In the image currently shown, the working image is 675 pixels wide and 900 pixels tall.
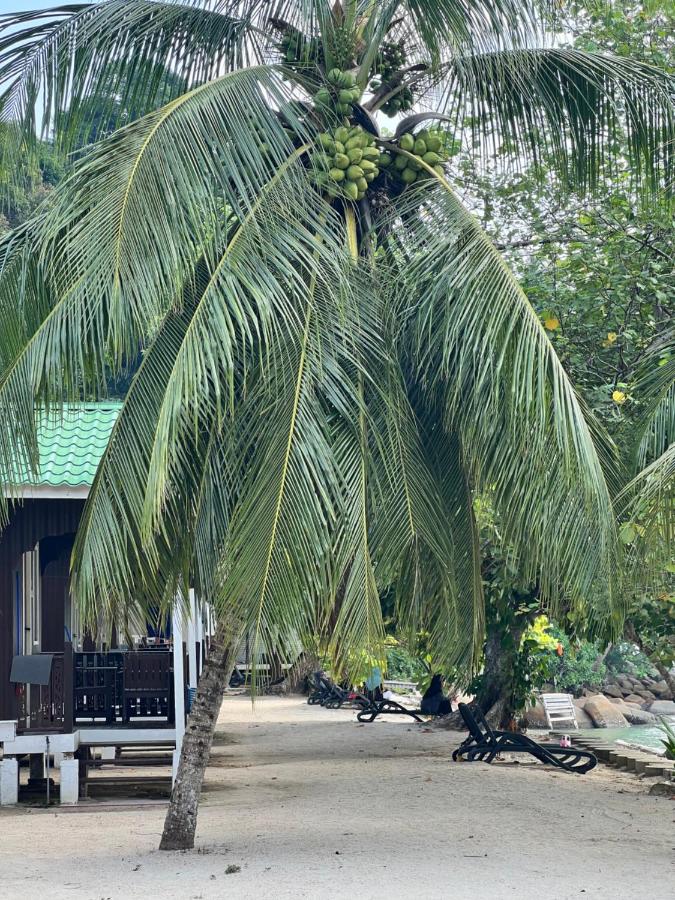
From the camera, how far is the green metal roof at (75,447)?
33.0 ft

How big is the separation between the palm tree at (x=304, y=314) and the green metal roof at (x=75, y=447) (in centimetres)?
296

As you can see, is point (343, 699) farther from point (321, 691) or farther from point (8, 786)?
point (8, 786)

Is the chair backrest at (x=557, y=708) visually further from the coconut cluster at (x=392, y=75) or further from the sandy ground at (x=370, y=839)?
the coconut cluster at (x=392, y=75)

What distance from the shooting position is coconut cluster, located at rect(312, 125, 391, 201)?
7.21 m

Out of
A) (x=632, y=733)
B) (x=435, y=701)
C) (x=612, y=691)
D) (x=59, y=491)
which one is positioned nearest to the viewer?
(x=59, y=491)

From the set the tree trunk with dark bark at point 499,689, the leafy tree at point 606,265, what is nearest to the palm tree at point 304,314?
the leafy tree at point 606,265

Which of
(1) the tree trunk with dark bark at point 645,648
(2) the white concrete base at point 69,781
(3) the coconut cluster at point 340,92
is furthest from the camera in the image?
(1) the tree trunk with dark bark at point 645,648

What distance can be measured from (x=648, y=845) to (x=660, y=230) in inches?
221

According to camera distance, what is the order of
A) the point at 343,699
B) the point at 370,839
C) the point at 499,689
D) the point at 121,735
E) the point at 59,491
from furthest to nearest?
1. the point at 343,699
2. the point at 499,689
3. the point at 121,735
4. the point at 59,491
5. the point at 370,839

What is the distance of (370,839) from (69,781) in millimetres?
3555

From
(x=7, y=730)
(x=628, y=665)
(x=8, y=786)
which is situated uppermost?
(x=7, y=730)

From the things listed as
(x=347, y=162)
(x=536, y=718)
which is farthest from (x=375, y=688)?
(x=347, y=162)

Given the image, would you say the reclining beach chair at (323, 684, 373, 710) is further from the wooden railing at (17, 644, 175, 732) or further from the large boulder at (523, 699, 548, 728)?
the wooden railing at (17, 644, 175, 732)

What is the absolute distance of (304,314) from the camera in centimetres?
673
